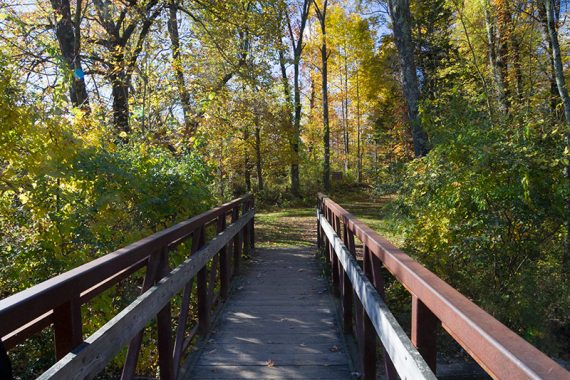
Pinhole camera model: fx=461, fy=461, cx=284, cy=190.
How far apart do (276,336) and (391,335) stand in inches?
98.0

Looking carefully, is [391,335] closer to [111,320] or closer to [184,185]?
[111,320]

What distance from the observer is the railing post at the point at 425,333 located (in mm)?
2033

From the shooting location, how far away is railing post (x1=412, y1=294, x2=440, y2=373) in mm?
2033

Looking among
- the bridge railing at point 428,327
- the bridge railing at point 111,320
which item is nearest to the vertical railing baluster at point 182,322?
the bridge railing at point 111,320

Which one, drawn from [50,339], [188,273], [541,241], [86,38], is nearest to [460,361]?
[541,241]

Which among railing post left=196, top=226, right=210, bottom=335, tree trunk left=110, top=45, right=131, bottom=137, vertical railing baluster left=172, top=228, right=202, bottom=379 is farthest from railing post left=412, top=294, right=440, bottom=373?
tree trunk left=110, top=45, right=131, bottom=137

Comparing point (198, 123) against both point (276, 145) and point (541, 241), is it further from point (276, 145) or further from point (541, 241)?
point (276, 145)

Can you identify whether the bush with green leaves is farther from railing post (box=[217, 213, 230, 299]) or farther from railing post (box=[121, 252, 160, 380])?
railing post (box=[121, 252, 160, 380])

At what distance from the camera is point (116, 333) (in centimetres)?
224

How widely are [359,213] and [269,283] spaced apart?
12.2 meters

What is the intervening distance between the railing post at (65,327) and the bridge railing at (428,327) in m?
1.42

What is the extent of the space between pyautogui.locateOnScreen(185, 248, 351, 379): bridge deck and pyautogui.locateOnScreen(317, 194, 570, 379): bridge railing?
0.65 metres

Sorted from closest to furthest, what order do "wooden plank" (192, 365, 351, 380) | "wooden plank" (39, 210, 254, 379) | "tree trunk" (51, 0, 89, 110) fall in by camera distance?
"wooden plank" (39, 210, 254, 379)
"wooden plank" (192, 365, 351, 380)
"tree trunk" (51, 0, 89, 110)

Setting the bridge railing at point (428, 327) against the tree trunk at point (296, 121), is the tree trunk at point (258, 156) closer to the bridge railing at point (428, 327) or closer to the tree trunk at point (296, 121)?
the tree trunk at point (296, 121)
